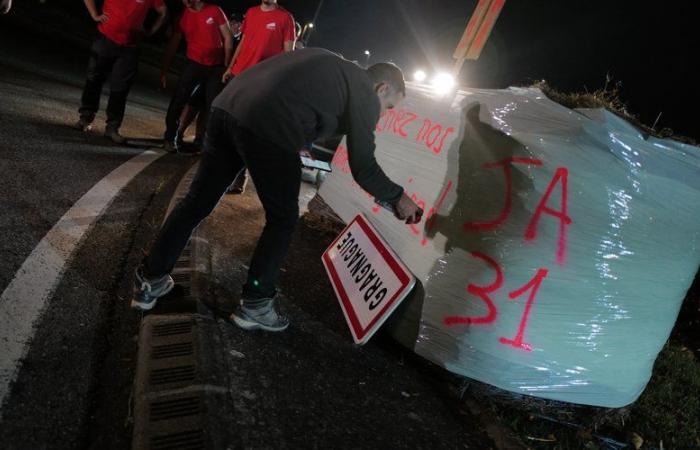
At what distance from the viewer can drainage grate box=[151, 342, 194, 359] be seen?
196cm

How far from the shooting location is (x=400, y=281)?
244 cm

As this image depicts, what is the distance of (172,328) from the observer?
216 centimetres

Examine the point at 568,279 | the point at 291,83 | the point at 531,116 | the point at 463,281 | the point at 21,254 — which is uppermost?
the point at 531,116

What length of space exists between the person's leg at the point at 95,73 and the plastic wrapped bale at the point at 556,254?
4.32 metres

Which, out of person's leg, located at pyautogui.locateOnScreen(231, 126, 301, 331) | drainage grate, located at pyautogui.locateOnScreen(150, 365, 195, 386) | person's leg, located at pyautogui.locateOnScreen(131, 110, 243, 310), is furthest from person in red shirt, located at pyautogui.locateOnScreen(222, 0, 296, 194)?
drainage grate, located at pyautogui.locateOnScreen(150, 365, 195, 386)

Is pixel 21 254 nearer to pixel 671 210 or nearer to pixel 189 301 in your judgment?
pixel 189 301

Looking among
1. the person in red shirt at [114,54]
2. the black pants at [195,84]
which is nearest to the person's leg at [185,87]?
the black pants at [195,84]

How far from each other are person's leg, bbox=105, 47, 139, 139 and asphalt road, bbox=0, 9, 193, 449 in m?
0.20

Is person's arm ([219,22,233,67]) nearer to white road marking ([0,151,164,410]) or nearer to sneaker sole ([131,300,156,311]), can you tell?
white road marking ([0,151,164,410])

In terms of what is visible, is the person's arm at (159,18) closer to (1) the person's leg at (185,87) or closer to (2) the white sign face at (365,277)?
(1) the person's leg at (185,87)

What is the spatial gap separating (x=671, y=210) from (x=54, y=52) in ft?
39.9

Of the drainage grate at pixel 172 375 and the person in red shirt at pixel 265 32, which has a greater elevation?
the person in red shirt at pixel 265 32

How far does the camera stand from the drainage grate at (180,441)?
1542mm

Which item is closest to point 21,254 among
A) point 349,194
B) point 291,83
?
point 291,83
